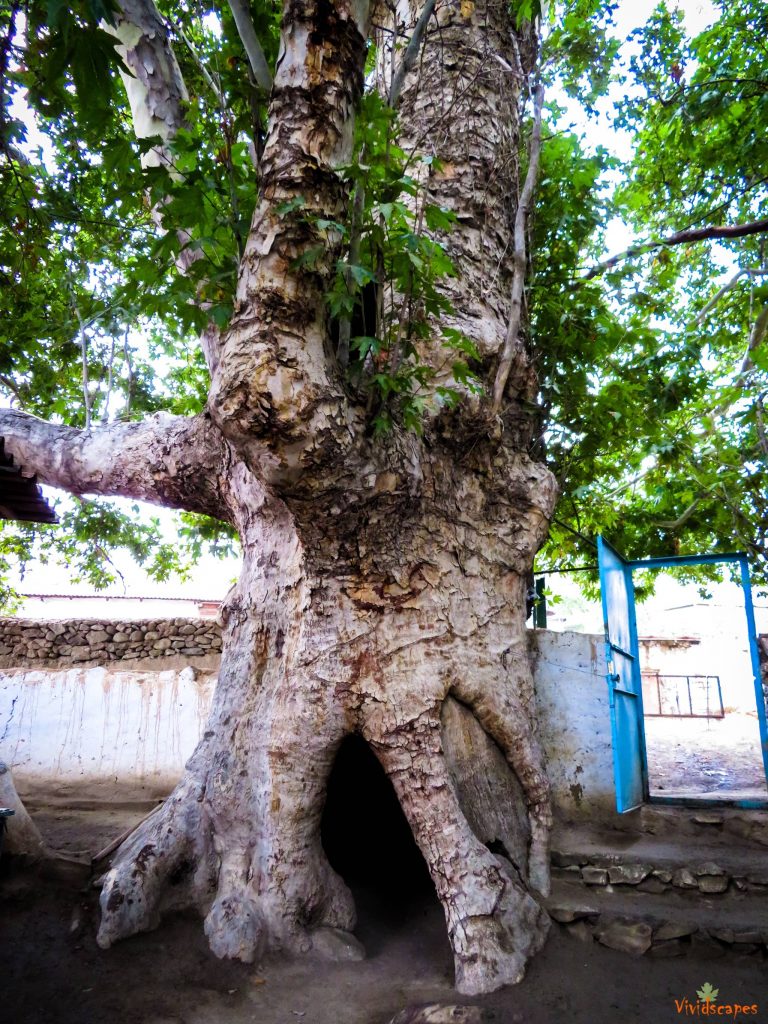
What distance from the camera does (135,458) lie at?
14.7ft

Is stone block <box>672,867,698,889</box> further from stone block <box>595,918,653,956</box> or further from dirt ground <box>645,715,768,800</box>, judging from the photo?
dirt ground <box>645,715,768,800</box>

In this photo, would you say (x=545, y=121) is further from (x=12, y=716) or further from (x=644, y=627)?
(x=644, y=627)

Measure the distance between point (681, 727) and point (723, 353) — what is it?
7252 millimetres

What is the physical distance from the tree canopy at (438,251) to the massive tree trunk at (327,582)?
22 cm

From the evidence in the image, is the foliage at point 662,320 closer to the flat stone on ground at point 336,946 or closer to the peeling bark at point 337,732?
the peeling bark at point 337,732

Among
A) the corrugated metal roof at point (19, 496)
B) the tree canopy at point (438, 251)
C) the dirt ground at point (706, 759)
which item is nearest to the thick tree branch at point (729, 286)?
the tree canopy at point (438, 251)

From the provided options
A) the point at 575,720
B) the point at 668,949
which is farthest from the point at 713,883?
the point at 575,720

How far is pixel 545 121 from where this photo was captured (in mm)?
5977

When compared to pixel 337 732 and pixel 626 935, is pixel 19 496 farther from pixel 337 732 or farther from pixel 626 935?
pixel 626 935

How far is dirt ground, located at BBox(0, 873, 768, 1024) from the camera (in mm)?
2963

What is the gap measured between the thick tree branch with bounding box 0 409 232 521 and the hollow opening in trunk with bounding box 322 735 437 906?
194cm

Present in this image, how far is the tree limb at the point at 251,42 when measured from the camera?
266 centimetres

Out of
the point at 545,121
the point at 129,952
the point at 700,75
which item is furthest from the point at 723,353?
the point at 129,952

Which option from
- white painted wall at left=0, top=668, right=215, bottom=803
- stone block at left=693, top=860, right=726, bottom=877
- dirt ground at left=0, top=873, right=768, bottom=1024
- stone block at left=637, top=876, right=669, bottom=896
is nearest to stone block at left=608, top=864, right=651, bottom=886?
stone block at left=637, top=876, right=669, bottom=896
